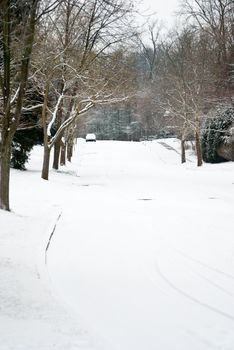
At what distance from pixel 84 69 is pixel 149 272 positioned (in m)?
15.6

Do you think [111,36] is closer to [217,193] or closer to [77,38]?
[77,38]

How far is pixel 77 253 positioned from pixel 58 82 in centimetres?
1690

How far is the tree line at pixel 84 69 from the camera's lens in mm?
10719

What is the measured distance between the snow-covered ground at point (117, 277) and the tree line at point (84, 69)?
2833 mm

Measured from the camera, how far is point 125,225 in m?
10.2

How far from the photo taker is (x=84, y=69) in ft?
68.3

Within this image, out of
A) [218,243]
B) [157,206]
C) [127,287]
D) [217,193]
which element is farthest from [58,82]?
[127,287]

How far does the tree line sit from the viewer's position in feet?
35.2

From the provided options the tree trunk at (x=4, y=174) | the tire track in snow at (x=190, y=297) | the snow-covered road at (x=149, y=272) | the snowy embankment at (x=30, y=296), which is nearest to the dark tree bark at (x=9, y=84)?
the tree trunk at (x=4, y=174)

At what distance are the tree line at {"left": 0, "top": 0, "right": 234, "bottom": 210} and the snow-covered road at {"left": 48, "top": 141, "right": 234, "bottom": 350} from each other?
3.22 metres

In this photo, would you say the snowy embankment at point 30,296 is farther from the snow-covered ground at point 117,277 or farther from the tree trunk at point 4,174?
the tree trunk at point 4,174

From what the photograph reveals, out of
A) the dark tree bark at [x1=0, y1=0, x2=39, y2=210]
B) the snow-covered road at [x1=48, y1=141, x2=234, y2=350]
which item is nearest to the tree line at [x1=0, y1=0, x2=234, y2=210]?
the dark tree bark at [x1=0, y1=0, x2=39, y2=210]

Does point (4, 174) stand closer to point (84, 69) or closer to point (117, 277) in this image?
point (117, 277)

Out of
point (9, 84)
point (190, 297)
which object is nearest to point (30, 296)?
point (190, 297)
